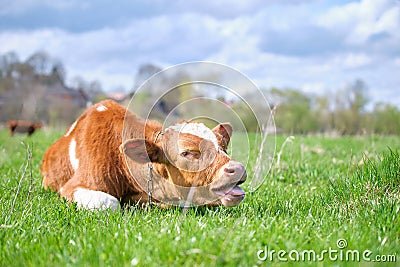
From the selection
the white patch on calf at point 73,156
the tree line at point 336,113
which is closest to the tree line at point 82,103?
the tree line at point 336,113

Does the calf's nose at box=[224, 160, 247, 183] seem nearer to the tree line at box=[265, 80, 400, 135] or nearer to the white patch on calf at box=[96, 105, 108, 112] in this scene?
the white patch on calf at box=[96, 105, 108, 112]

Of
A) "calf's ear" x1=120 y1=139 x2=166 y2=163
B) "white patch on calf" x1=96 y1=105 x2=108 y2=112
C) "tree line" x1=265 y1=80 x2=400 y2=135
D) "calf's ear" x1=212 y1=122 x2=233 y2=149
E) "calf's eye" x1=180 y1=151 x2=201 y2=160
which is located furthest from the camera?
"tree line" x1=265 y1=80 x2=400 y2=135

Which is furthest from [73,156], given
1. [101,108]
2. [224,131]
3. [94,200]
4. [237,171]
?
[237,171]

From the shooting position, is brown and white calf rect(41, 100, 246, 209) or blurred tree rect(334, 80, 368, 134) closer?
brown and white calf rect(41, 100, 246, 209)

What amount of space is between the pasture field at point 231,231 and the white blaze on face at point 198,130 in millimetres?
771

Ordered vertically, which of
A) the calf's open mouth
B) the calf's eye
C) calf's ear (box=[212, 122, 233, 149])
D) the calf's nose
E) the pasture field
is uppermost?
calf's ear (box=[212, 122, 233, 149])

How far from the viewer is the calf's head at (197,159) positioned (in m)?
4.58

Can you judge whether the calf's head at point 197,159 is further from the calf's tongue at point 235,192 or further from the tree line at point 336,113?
the tree line at point 336,113

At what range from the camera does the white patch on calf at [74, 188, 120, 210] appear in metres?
4.94

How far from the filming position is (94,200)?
198 inches

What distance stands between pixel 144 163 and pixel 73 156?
1.40 meters

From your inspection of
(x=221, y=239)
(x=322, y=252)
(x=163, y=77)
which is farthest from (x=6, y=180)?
(x=322, y=252)

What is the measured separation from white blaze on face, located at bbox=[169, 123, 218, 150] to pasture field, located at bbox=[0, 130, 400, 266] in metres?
0.77

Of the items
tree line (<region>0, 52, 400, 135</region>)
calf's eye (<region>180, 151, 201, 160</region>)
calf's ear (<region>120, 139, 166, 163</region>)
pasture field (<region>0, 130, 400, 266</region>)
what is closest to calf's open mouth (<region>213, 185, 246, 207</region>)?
pasture field (<region>0, 130, 400, 266</region>)
